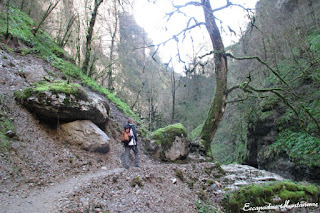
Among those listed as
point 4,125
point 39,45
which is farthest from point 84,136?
point 39,45

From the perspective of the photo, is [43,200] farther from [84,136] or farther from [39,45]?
[39,45]

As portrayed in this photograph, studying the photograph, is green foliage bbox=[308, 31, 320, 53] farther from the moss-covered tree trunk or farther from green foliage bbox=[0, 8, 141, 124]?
green foliage bbox=[0, 8, 141, 124]

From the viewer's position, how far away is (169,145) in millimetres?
7602

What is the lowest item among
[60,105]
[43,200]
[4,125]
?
[43,200]

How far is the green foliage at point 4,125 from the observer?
411cm

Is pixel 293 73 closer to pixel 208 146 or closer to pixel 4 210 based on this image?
pixel 208 146

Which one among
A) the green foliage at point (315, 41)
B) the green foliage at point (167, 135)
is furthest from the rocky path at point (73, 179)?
the green foliage at point (315, 41)

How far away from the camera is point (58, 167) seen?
4605 mm

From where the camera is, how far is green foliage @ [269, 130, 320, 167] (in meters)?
8.34

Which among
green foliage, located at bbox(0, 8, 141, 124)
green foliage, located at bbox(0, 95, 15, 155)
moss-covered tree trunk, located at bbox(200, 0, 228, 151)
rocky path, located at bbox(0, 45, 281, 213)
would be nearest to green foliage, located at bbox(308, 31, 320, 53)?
moss-covered tree trunk, located at bbox(200, 0, 228, 151)

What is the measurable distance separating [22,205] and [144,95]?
75.8ft

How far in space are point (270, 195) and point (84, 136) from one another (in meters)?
4.87

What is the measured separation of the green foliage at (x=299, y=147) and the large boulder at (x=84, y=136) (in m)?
8.44

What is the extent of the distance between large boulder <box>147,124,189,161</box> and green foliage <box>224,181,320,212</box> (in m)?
3.04
